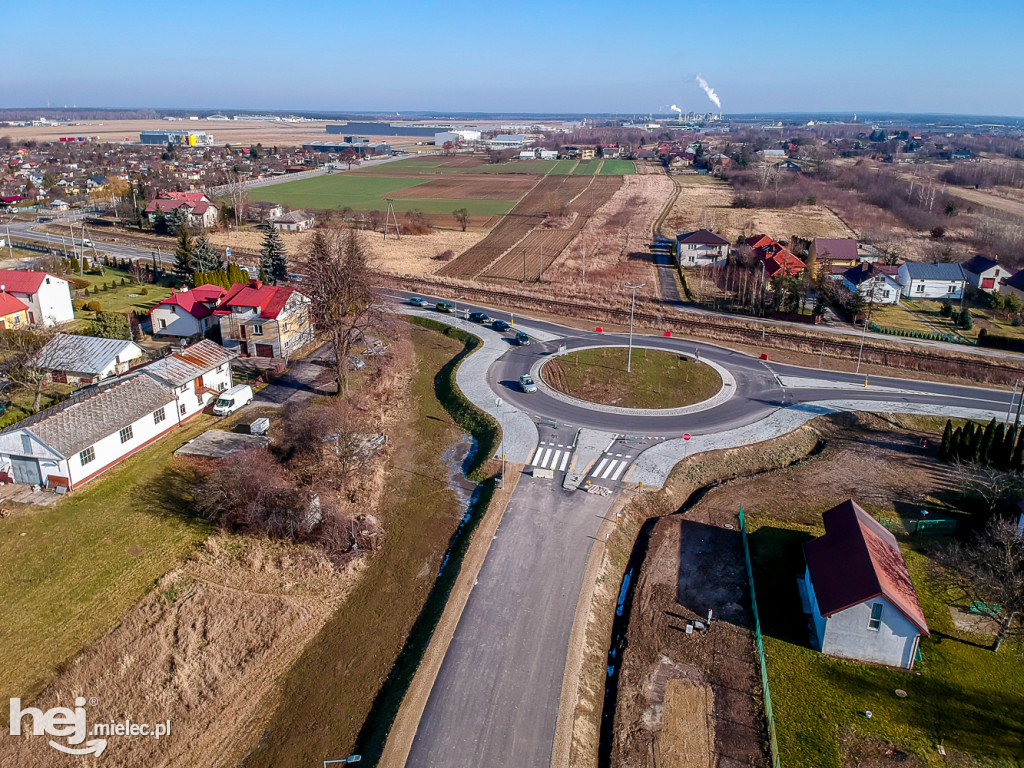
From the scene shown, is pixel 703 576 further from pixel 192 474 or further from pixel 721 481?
pixel 192 474

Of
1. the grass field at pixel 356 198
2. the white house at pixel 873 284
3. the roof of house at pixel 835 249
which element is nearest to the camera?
the white house at pixel 873 284

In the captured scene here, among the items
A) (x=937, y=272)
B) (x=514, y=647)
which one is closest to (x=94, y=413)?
(x=514, y=647)

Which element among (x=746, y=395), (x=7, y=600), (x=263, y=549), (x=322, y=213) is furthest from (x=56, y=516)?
(x=322, y=213)

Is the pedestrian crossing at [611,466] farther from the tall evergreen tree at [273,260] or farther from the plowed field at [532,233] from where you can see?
the tall evergreen tree at [273,260]

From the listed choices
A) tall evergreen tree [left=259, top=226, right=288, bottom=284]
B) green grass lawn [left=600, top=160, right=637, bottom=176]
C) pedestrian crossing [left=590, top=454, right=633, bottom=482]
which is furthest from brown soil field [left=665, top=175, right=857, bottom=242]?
pedestrian crossing [left=590, top=454, right=633, bottom=482]

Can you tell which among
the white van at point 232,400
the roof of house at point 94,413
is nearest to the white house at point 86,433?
the roof of house at point 94,413

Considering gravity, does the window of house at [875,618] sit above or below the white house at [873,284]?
below
